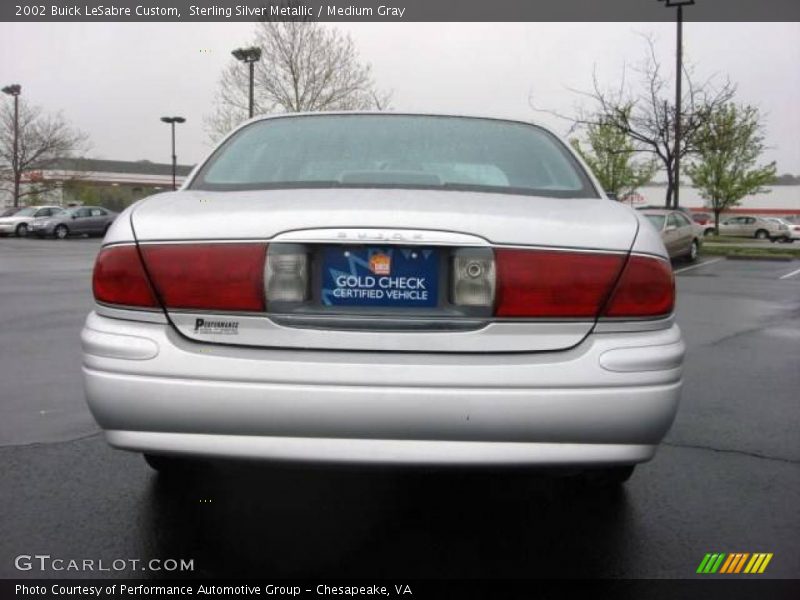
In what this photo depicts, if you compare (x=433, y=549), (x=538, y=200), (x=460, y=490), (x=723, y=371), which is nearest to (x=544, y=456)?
(x=433, y=549)

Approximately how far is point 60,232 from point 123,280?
35.4 metres

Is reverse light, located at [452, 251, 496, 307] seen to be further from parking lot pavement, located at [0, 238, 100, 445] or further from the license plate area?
parking lot pavement, located at [0, 238, 100, 445]

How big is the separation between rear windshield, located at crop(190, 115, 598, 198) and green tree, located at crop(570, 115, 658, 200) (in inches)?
1312

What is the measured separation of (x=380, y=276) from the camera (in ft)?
7.56

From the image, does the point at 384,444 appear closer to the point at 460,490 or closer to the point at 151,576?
the point at 151,576

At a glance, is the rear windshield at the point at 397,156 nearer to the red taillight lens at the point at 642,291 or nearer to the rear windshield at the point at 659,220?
the red taillight lens at the point at 642,291

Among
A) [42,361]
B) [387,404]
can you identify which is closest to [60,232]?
[42,361]

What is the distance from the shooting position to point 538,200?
2705 mm

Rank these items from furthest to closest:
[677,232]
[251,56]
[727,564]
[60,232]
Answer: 1. [60,232]
2. [251,56]
3. [677,232]
4. [727,564]

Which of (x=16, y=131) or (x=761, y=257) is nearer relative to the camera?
(x=761, y=257)

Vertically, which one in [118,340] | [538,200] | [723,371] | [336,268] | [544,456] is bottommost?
[723,371]

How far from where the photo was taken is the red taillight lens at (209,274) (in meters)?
2.34

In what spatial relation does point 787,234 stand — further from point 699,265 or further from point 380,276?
point 380,276

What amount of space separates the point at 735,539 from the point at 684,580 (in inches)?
16.5
